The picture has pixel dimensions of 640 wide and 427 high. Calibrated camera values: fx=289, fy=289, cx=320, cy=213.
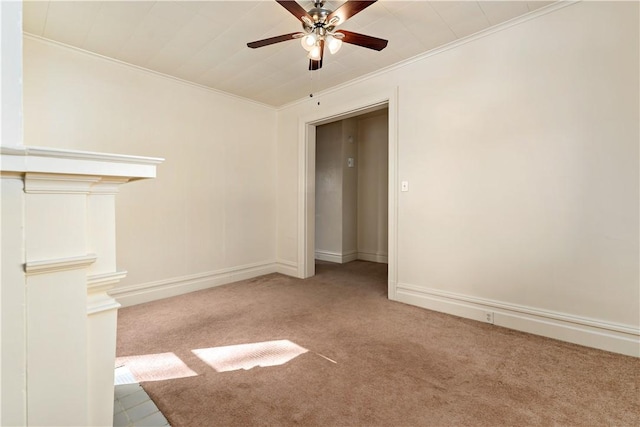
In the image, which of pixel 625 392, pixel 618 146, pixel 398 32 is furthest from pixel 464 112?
pixel 625 392

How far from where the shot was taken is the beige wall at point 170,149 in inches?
103

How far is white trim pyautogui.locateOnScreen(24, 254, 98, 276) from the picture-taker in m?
0.82

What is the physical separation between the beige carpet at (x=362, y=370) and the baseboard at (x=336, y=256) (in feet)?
7.88

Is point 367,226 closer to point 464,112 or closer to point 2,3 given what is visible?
point 464,112

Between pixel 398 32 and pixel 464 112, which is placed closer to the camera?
pixel 398 32

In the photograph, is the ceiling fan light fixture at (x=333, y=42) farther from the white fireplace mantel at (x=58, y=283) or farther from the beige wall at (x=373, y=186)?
the beige wall at (x=373, y=186)

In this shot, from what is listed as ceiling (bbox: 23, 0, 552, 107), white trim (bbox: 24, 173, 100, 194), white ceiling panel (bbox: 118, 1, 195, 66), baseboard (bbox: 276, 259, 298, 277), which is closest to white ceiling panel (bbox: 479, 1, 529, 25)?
ceiling (bbox: 23, 0, 552, 107)

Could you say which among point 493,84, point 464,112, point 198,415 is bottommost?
point 198,415

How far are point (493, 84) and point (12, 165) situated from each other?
9.93 feet

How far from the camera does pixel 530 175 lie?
2316mm

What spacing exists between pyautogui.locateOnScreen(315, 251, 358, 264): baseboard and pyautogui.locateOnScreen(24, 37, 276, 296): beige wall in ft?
4.58

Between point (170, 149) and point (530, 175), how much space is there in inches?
140

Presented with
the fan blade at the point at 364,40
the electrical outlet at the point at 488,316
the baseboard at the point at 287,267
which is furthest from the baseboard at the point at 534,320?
the fan blade at the point at 364,40

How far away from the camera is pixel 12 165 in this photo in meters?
0.76
